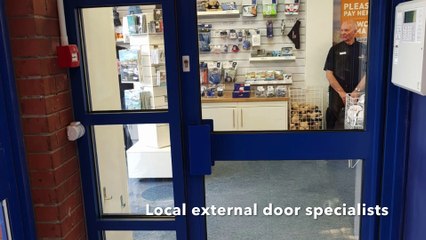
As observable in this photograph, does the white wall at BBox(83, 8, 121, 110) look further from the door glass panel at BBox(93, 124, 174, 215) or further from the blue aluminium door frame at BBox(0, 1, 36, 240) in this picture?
the blue aluminium door frame at BBox(0, 1, 36, 240)

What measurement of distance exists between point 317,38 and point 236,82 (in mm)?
427

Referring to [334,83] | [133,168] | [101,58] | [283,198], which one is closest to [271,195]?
[283,198]

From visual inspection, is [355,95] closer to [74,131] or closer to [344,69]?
[344,69]

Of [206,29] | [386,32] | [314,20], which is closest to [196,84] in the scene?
[206,29]

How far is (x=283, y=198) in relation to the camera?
196 centimetres

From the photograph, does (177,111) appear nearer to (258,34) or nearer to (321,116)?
(258,34)

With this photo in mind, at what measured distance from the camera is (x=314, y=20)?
1730 mm

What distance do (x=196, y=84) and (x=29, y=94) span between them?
2.28 ft

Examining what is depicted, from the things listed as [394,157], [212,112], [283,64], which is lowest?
[394,157]

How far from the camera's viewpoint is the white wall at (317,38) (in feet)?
5.59

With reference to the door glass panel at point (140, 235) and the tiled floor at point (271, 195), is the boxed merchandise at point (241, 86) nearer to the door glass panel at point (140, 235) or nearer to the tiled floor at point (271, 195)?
the tiled floor at point (271, 195)

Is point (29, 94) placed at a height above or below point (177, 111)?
above

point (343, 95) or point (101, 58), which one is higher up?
point (101, 58)

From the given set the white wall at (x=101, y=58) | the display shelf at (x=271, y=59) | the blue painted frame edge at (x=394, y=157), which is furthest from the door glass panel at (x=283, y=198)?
the white wall at (x=101, y=58)
